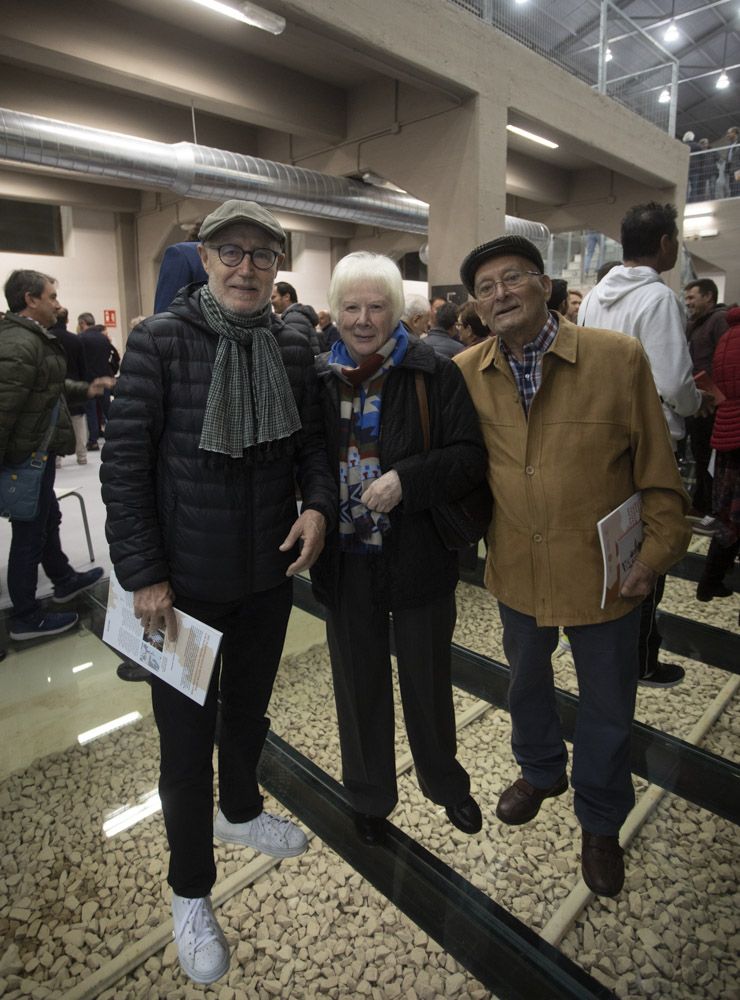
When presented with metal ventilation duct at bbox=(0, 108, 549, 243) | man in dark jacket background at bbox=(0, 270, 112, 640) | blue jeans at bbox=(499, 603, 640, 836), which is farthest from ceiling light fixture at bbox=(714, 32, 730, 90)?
blue jeans at bbox=(499, 603, 640, 836)

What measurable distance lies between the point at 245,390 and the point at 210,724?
77 cm

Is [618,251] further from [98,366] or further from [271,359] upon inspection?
[271,359]

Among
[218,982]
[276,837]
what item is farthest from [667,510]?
[218,982]

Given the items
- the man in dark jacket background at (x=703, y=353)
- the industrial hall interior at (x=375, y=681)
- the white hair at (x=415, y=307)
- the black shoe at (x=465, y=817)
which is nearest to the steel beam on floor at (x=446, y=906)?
the industrial hall interior at (x=375, y=681)

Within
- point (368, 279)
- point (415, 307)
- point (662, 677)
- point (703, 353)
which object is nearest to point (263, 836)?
point (368, 279)

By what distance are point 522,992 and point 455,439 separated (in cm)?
127

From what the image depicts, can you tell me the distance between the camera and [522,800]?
178 centimetres

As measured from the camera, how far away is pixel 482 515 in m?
A: 1.58

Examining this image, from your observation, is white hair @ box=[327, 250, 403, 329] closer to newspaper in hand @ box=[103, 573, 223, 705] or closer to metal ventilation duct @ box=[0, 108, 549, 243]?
newspaper in hand @ box=[103, 573, 223, 705]

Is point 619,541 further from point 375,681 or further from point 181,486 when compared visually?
point 181,486

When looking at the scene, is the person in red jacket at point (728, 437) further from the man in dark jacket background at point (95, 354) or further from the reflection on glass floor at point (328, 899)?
the man in dark jacket background at point (95, 354)

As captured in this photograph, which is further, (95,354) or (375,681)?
(95,354)

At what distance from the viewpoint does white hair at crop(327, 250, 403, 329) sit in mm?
1413

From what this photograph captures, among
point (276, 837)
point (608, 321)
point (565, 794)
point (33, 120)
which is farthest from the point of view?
point (33, 120)
